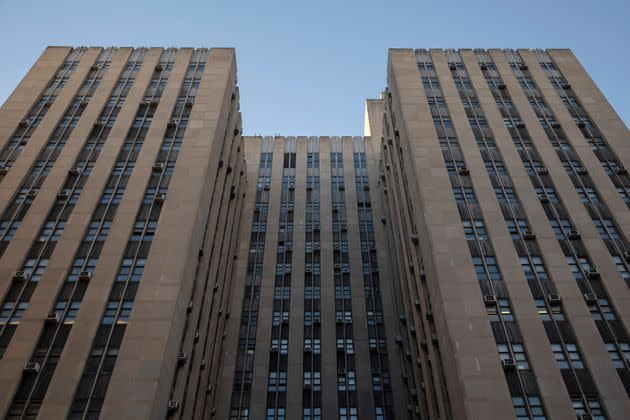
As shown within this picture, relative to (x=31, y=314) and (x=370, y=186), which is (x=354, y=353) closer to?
(x=370, y=186)

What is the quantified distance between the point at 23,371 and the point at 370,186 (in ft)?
155

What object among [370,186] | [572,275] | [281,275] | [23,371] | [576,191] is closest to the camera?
[23,371]

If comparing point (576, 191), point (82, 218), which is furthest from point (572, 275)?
point (82, 218)

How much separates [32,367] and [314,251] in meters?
35.4

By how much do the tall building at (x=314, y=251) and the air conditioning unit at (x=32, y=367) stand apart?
0.37 metres

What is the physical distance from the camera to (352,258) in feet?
209

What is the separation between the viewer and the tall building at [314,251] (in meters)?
35.1

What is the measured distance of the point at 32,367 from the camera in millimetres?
33219

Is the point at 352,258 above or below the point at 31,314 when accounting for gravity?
above

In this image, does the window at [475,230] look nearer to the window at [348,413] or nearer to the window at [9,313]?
the window at [348,413]

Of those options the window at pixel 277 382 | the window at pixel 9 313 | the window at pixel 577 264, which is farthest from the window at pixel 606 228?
the window at pixel 9 313

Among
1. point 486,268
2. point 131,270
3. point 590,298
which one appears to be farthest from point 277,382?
point 590,298

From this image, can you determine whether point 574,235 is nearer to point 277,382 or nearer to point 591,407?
point 591,407

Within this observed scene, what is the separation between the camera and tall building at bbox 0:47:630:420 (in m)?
35.1
